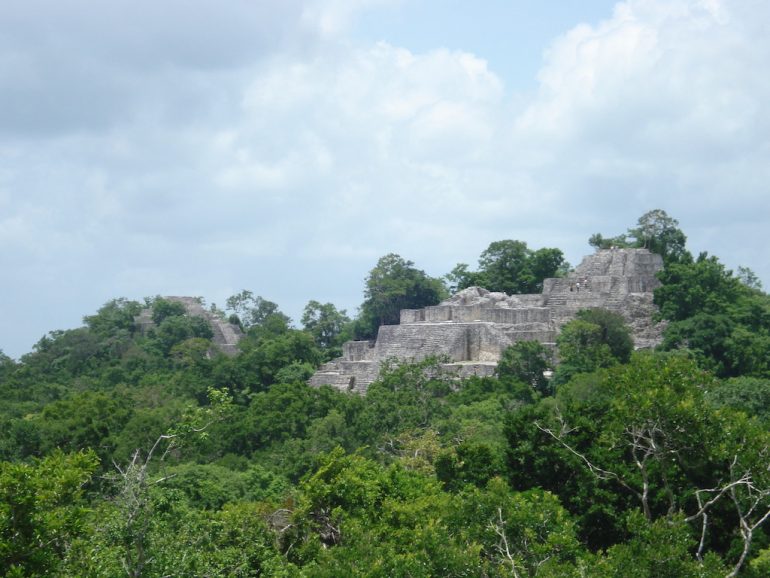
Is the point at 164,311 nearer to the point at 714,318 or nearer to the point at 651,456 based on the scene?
the point at 714,318

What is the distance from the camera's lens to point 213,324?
55844 mm

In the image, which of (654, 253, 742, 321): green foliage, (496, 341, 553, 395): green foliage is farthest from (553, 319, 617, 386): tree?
(654, 253, 742, 321): green foliage

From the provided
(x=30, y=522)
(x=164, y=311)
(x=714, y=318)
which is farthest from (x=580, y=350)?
(x=164, y=311)

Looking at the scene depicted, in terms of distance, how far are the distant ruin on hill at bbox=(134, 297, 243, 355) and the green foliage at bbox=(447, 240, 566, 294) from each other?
11523mm

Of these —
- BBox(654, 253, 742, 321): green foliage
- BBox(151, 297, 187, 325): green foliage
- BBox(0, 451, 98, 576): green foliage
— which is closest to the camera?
BBox(0, 451, 98, 576): green foliage

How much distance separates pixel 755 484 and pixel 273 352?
28731 millimetres

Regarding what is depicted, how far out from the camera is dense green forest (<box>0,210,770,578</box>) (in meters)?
14.7

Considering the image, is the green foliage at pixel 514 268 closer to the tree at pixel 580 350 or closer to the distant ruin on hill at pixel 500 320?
the distant ruin on hill at pixel 500 320

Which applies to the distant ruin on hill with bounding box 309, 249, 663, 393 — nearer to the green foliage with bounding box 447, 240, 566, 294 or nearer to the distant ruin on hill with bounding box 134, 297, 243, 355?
the green foliage with bounding box 447, 240, 566, 294

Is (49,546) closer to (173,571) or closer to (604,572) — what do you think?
(173,571)

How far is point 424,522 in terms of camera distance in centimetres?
1853

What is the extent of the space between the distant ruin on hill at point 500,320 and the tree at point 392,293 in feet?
15.5

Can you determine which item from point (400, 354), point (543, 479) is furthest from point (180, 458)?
point (543, 479)

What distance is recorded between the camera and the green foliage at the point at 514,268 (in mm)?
45125
